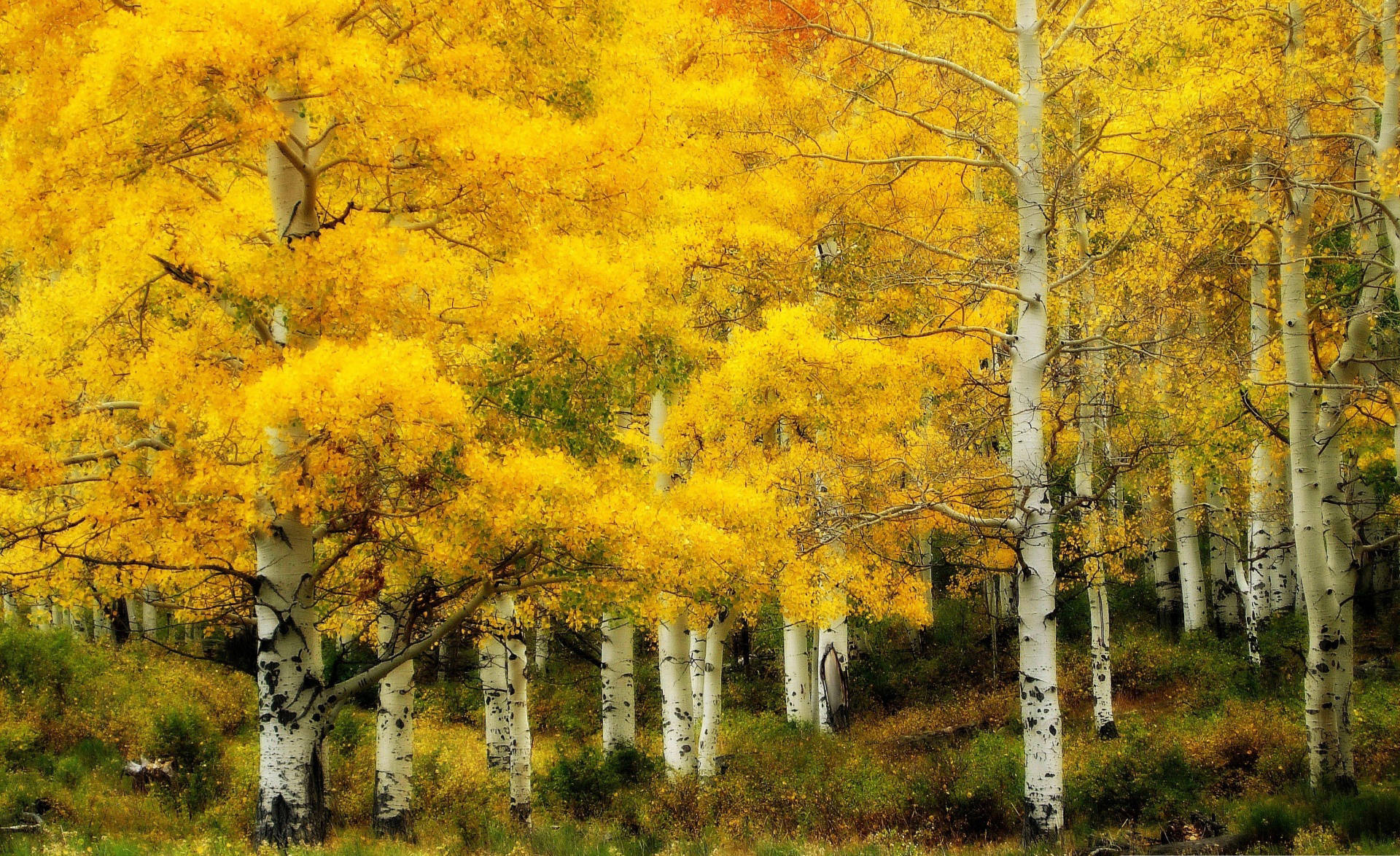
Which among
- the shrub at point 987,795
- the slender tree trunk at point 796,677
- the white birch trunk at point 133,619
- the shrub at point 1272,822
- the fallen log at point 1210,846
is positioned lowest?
the shrub at point 987,795

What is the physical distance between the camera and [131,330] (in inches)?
307

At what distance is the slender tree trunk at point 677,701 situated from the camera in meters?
12.0

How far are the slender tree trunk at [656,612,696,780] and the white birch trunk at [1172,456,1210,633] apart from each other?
10.6 meters

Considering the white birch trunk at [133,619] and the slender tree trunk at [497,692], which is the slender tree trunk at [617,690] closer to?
the slender tree trunk at [497,692]

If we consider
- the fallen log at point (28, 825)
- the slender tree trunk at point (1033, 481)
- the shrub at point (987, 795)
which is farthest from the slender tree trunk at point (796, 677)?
the fallen log at point (28, 825)

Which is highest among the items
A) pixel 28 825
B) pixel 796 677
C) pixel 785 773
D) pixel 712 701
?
pixel 712 701

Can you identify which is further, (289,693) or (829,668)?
(829,668)

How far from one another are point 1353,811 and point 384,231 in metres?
8.83

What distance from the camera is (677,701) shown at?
39.7 ft

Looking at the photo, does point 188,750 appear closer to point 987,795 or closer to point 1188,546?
point 987,795

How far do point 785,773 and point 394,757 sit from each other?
513 cm

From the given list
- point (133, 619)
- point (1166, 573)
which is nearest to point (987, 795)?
point (1166, 573)

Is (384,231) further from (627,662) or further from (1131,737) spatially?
(1131,737)

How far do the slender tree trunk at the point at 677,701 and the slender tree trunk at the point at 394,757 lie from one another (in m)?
3.09
